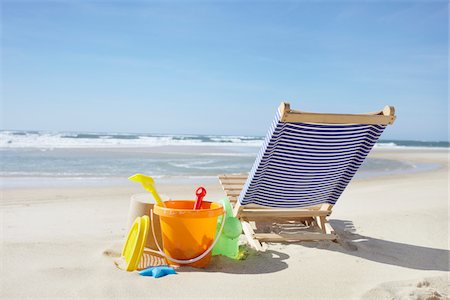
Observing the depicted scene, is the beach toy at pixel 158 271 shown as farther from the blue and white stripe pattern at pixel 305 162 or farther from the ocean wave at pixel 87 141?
the ocean wave at pixel 87 141

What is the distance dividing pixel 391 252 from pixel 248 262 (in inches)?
59.3

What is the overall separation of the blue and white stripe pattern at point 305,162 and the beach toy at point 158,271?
1201 mm

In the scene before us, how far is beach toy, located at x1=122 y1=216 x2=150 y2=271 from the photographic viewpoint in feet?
10.5

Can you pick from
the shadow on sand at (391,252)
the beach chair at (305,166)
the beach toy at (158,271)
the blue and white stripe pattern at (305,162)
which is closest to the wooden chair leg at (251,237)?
the beach chair at (305,166)

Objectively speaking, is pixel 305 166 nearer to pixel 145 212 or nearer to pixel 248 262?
pixel 248 262

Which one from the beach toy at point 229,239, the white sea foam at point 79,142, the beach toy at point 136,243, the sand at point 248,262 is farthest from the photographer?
the white sea foam at point 79,142

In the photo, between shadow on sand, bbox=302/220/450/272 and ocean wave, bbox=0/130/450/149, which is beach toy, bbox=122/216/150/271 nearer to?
shadow on sand, bbox=302/220/450/272

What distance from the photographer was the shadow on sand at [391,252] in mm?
3776

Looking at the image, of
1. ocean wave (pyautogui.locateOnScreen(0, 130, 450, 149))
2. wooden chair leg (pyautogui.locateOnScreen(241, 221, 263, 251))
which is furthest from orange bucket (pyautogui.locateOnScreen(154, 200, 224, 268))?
ocean wave (pyautogui.locateOnScreen(0, 130, 450, 149))

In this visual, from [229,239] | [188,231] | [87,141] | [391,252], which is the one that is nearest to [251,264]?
[229,239]

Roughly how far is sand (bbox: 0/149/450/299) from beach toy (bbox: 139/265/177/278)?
0.21ft

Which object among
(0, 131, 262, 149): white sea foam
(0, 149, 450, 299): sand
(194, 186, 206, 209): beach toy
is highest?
(0, 131, 262, 149): white sea foam

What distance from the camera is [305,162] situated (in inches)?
155

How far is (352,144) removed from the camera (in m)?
3.96
